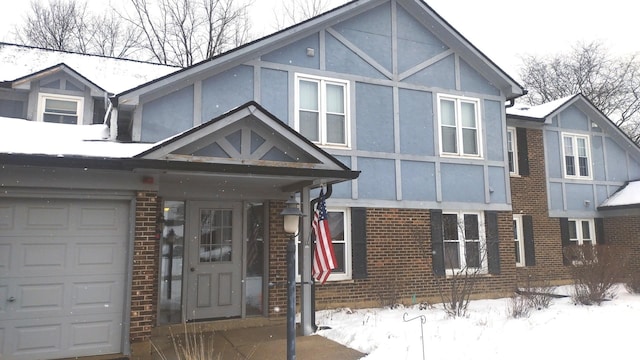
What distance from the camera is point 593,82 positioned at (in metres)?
31.4

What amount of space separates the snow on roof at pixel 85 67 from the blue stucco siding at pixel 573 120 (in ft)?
41.4

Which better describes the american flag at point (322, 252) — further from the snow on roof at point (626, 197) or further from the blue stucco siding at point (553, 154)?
the snow on roof at point (626, 197)

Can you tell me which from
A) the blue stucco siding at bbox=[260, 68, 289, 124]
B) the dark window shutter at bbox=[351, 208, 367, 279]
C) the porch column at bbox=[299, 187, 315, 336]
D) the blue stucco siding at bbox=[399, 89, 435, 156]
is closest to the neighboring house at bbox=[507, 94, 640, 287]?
the blue stucco siding at bbox=[399, 89, 435, 156]

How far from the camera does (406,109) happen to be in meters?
11.9

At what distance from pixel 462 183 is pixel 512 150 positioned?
11.2 feet

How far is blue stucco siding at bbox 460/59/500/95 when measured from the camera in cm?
1277

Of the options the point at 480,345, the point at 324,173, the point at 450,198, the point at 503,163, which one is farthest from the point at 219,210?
the point at 503,163

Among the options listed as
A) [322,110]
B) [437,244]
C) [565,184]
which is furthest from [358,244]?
[565,184]

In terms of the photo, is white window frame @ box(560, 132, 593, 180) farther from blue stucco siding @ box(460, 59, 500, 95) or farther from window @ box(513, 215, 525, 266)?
blue stucco siding @ box(460, 59, 500, 95)

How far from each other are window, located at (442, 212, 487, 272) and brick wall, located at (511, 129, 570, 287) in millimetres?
2659

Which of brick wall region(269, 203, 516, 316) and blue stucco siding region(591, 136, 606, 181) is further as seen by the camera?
blue stucco siding region(591, 136, 606, 181)

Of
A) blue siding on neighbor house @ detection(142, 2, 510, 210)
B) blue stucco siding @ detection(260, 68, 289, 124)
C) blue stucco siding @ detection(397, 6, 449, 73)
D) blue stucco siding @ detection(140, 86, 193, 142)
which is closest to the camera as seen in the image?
blue stucco siding @ detection(140, 86, 193, 142)

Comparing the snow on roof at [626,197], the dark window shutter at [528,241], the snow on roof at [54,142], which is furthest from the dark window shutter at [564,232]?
the snow on roof at [54,142]

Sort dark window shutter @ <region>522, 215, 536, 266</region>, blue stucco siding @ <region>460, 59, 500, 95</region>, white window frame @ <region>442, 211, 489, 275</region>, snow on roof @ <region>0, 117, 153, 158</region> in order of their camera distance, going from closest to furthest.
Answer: snow on roof @ <region>0, 117, 153, 158</region> < white window frame @ <region>442, 211, 489, 275</region> < blue stucco siding @ <region>460, 59, 500, 95</region> < dark window shutter @ <region>522, 215, 536, 266</region>
